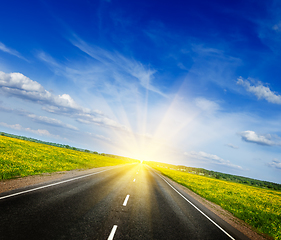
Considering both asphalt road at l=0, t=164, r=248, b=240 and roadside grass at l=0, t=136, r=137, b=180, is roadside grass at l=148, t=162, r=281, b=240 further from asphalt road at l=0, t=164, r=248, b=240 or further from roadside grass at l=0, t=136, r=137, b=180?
→ roadside grass at l=0, t=136, r=137, b=180

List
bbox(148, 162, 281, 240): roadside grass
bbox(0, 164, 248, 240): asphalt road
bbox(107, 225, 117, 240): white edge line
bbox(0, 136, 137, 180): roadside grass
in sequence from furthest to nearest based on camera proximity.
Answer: bbox(0, 136, 137, 180): roadside grass
bbox(148, 162, 281, 240): roadside grass
bbox(107, 225, 117, 240): white edge line
bbox(0, 164, 248, 240): asphalt road

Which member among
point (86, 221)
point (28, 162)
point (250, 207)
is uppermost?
point (86, 221)

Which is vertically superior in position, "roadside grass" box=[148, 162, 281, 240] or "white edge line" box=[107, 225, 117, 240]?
"white edge line" box=[107, 225, 117, 240]

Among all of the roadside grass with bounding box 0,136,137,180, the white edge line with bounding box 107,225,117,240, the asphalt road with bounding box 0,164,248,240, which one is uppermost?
the white edge line with bounding box 107,225,117,240

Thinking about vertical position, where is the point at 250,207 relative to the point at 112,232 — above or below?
below

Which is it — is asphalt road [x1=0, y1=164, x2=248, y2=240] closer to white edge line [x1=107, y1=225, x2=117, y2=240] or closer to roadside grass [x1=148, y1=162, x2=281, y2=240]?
white edge line [x1=107, y1=225, x2=117, y2=240]

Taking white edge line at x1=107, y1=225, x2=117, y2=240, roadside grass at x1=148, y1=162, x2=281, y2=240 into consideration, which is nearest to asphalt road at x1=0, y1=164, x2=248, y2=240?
white edge line at x1=107, y1=225, x2=117, y2=240

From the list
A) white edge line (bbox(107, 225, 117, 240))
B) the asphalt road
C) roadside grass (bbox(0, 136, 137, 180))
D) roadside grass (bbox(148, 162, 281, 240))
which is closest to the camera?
the asphalt road

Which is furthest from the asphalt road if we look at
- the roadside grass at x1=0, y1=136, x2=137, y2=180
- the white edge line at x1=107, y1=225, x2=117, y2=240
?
the roadside grass at x1=0, y1=136, x2=137, y2=180

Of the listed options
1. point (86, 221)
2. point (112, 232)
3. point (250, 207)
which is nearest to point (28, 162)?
point (86, 221)

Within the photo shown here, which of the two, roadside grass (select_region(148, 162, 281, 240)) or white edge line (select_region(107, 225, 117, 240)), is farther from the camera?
roadside grass (select_region(148, 162, 281, 240))

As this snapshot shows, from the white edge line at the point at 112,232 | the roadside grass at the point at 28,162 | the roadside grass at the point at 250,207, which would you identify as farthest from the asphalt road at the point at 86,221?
the roadside grass at the point at 28,162

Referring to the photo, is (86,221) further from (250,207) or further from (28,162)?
(250,207)

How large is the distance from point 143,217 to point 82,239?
3421 mm
